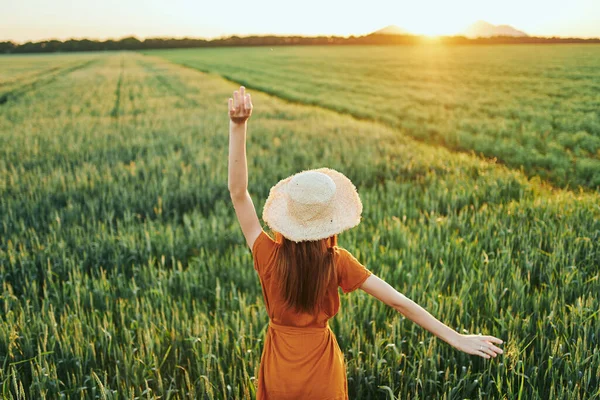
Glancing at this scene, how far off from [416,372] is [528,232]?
234 cm

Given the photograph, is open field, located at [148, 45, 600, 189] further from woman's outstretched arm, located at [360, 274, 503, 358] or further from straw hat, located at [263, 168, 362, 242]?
straw hat, located at [263, 168, 362, 242]

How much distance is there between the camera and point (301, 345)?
5.70ft

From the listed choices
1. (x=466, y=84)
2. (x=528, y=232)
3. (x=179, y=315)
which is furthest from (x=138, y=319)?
(x=466, y=84)

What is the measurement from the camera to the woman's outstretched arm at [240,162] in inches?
68.6

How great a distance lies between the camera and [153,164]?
7.00 meters

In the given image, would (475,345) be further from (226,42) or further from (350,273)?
(226,42)

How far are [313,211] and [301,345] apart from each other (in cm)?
54

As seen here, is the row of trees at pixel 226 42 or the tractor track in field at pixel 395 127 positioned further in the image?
the row of trees at pixel 226 42

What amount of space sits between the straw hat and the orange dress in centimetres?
16

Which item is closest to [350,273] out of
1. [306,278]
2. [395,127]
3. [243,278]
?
[306,278]

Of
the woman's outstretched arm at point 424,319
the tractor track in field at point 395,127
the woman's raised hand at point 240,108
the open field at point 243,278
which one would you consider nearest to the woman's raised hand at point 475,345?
the woman's outstretched arm at point 424,319

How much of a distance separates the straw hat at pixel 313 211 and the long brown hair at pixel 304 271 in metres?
0.07

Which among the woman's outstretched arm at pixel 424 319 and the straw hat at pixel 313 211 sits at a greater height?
the straw hat at pixel 313 211

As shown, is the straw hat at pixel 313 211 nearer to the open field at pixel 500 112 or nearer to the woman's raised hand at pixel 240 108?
the woman's raised hand at pixel 240 108
